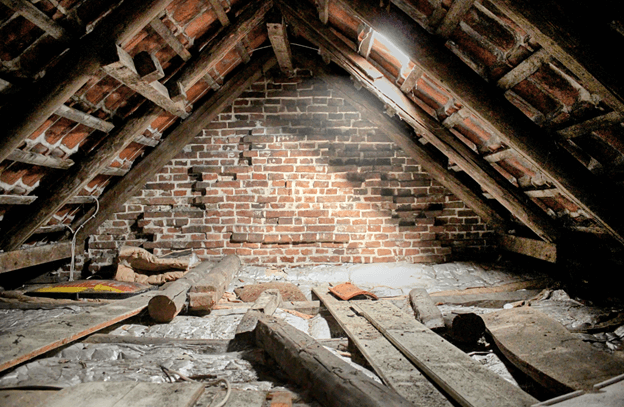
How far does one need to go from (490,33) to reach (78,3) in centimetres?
216

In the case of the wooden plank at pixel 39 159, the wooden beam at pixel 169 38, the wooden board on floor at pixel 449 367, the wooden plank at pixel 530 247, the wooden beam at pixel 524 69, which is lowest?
the wooden board on floor at pixel 449 367

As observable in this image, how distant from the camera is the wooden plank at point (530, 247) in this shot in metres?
2.87

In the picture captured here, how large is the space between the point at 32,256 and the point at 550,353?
4169mm

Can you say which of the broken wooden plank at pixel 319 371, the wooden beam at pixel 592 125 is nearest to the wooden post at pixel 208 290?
the broken wooden plank at pixel 319 371

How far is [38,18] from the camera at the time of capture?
5.27ft

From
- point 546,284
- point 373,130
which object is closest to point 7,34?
point 373,130

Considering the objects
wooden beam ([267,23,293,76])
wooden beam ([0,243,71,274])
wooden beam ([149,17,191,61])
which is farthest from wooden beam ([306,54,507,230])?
wooden beam ([0,243,71,274])

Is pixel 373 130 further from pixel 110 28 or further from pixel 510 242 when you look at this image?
pixel 110 28

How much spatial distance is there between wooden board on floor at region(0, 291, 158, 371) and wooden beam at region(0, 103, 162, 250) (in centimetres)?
107

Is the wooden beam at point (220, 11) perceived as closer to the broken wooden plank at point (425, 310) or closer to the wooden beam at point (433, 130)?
the wooden beam at point (433, 130)

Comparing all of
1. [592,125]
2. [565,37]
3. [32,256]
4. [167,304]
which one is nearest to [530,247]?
[592,125]

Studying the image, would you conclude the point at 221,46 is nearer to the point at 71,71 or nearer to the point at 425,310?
the point at 71,71

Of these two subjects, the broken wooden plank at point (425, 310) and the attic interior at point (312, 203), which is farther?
the broken wooden plank at point (425, 310)

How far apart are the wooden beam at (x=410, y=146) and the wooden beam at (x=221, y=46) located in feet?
3.75
